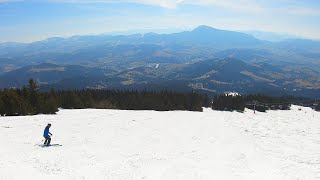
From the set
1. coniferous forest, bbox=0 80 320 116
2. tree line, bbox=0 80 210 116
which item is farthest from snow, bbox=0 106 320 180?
coniferous forest, bbox=0 80 320 116

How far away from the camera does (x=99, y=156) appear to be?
27.3 meters

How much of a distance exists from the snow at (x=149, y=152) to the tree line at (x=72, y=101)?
18.9 ft

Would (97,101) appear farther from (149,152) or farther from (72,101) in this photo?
(149,152)

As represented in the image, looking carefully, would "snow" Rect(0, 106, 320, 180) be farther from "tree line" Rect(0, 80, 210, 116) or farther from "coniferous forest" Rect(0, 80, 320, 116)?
"coniferous forest" Rect(0, 80, 320, 116)

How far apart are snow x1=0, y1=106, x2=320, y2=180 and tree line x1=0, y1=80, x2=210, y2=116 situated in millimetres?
5757

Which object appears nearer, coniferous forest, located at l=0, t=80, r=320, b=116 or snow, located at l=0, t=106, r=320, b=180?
snow, located at l=0, t=106, r=320, b=180

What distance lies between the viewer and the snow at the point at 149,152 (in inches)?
907

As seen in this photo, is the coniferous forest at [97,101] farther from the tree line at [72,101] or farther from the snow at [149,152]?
the snow at [149,152]

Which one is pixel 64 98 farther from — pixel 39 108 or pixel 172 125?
pixel 172 125

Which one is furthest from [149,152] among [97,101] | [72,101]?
[97,101]

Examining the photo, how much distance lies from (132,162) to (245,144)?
1529cm

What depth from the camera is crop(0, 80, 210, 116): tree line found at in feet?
163

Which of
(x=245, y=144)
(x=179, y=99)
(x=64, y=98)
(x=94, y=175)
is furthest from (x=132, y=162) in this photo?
(x=179, y=99)

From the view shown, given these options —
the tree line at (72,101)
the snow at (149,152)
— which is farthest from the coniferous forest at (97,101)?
the snow at (149,152)
